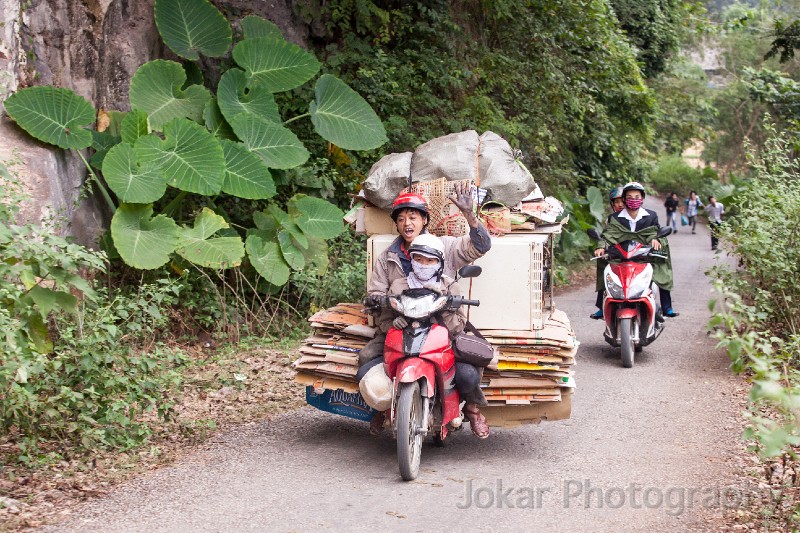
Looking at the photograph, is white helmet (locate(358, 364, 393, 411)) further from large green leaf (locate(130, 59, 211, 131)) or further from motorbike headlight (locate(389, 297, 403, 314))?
large green leaf (locate(130, 59, 211, 131))

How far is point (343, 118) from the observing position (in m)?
12.0

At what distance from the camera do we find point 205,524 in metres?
5.08

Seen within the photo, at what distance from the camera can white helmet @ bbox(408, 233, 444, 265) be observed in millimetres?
6156

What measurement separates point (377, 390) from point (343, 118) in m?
6.52

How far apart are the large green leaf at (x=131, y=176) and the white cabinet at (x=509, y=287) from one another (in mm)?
4204

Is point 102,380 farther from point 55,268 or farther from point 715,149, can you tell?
point 715,149

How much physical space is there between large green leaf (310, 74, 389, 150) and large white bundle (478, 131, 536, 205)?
16.3 feet

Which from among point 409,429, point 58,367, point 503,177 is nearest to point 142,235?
point 58,367

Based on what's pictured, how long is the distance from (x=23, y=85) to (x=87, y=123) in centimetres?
79

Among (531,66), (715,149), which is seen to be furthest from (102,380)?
(715,149)

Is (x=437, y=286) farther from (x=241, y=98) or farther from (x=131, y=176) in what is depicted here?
(x=241, y=98)

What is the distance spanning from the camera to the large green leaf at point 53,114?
966 centimetres

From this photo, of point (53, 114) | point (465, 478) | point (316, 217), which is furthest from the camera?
point (316, 217)

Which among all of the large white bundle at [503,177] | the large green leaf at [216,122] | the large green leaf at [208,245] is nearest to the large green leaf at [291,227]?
the large green leaf at [208,245]
